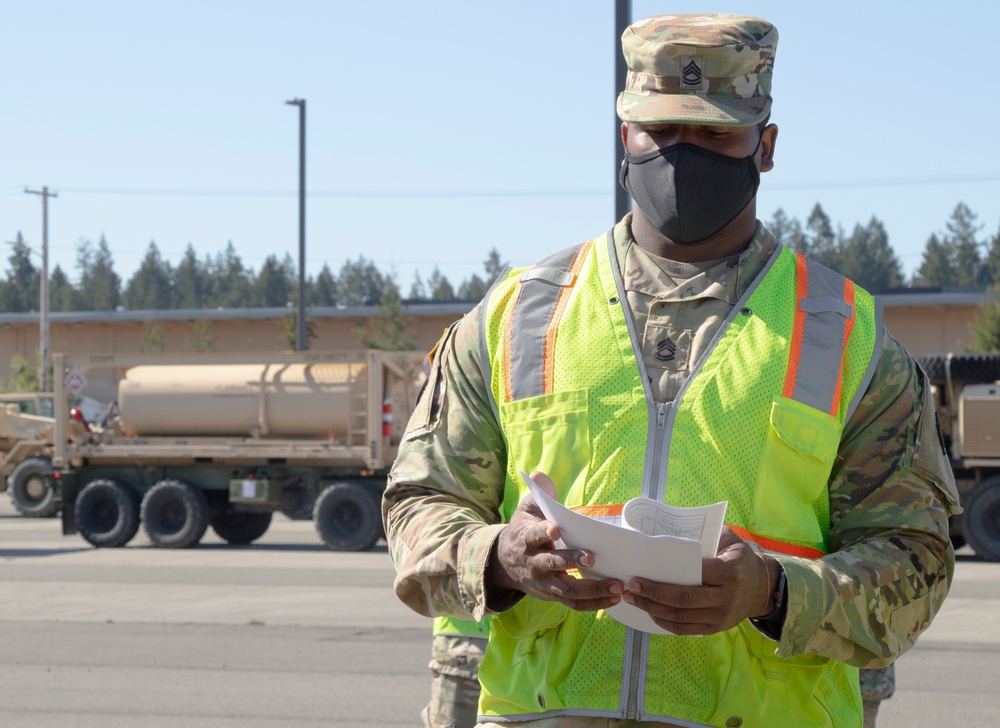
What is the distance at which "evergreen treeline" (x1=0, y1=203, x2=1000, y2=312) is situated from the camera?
465 ft

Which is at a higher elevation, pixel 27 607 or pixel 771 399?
pixel 771 399

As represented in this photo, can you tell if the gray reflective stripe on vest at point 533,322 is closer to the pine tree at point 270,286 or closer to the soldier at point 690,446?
the soldier at point 690,446

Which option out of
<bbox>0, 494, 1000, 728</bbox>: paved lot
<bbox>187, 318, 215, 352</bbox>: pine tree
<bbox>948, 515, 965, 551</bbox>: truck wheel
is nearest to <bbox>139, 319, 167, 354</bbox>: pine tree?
<bbox>187, 318, 215, 352</bbox>: pine tree

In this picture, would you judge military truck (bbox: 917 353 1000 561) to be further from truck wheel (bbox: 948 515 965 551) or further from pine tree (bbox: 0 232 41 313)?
pine tree (bbox: 0 232 41 313)

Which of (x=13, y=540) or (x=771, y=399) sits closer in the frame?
(x=771, y=399)

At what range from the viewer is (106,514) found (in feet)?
70.6

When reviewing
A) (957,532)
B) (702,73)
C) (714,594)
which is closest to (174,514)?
(957,532)

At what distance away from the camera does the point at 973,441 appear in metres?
18.8

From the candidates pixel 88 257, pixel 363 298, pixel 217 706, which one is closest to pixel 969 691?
pixel 217 706

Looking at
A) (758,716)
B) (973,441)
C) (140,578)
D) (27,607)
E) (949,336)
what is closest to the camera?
(758,716)

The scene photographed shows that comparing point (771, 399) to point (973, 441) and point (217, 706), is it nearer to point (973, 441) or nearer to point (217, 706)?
point (217, 706)

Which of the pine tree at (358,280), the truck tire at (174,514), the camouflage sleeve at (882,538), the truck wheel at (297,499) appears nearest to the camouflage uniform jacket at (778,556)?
the camouflage sleeve at (882,538)

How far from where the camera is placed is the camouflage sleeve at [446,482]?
254cm

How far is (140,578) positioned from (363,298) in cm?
15363
